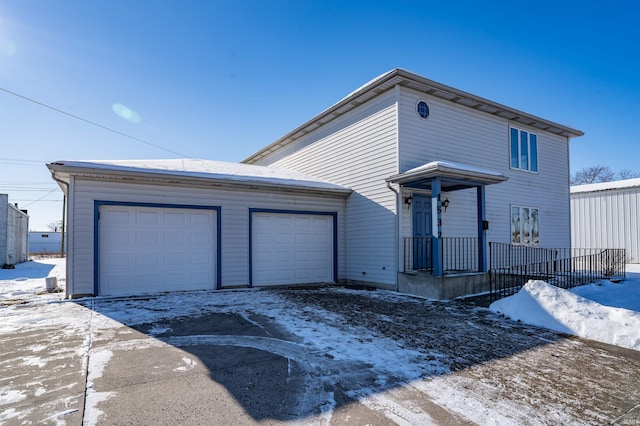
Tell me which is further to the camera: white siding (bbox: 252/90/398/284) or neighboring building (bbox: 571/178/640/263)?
neighboring building (bbox: 571/178/640/263)

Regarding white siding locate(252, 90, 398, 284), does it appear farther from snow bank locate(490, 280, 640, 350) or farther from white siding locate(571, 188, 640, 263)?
white siding locate(571, 188, 640, 263)

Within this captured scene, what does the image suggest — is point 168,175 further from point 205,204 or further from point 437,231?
point 437,231

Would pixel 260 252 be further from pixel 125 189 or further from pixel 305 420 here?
pixel 305 420

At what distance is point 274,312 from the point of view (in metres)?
6.31

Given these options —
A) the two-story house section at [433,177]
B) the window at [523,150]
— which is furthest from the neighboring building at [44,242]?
the window at [523,150]

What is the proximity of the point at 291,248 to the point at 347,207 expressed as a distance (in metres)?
2.28

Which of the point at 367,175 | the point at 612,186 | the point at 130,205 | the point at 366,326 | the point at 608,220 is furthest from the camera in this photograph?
the point at 612,186

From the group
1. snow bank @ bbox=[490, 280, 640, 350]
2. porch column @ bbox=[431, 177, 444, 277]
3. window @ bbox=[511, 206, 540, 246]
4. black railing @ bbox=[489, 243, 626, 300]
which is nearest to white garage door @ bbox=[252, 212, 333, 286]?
porch column @ bbox=[431, 177, 444, 277]

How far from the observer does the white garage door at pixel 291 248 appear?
9.80 meters

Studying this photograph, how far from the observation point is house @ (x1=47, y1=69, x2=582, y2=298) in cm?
805

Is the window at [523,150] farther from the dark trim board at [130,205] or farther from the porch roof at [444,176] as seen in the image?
the dark trim board at [130,205]

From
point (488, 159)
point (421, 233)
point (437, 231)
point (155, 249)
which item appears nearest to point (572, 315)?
point (437, 231)

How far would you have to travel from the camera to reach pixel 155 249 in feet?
27.7

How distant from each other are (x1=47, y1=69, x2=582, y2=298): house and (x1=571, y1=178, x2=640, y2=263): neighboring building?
7051mm
